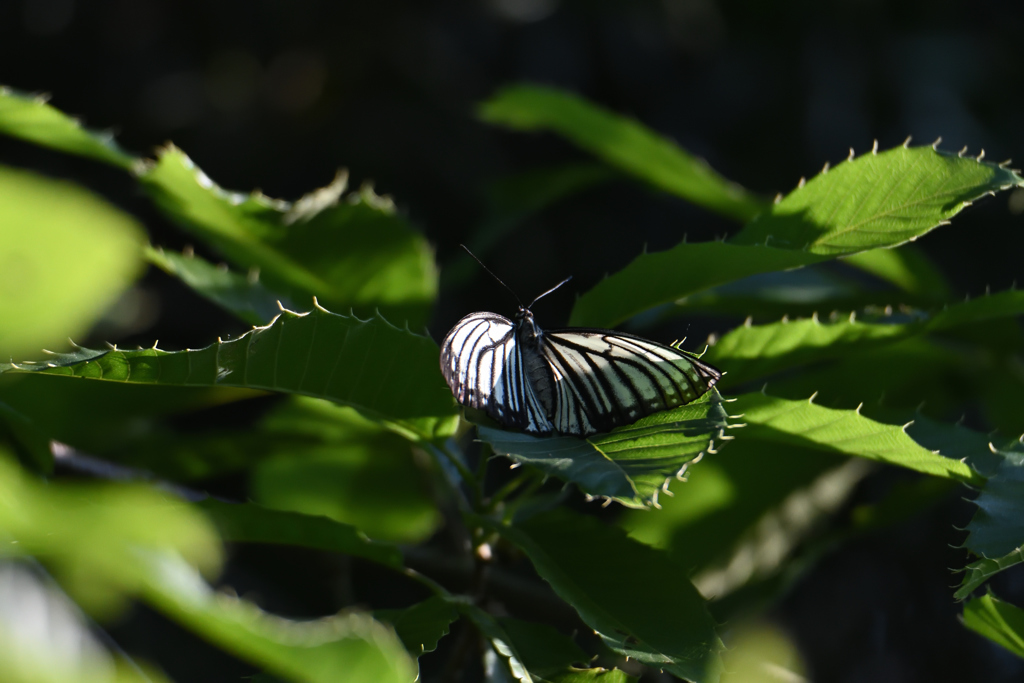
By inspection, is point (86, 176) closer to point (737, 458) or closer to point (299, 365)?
point (299, 365)

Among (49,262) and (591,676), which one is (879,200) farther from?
(49,262)

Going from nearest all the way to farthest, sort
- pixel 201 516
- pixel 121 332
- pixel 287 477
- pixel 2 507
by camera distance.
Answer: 1. pixel 2 507
2. pixel 201 516
3. pixel 287 477
4. pixel 121 332

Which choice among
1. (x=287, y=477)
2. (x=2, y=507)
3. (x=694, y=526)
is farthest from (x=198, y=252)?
(x=2, y=507)

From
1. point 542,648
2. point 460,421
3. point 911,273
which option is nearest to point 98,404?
point 460,421

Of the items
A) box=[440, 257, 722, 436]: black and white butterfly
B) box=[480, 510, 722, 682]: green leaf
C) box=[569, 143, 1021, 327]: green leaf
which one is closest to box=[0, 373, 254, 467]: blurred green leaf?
box=[440, 257, 722, 436]: black and white butterfly

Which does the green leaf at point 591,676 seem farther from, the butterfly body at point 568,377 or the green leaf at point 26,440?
the green leaf at point 26,440

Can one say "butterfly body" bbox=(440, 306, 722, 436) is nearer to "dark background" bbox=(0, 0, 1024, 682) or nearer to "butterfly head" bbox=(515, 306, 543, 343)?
"butterfly head" bbox=(515, 306, 543, 343)

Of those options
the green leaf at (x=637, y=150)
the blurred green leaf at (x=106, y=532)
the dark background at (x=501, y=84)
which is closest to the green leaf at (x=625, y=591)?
the blurred green leaf at (x=106, y=532)
